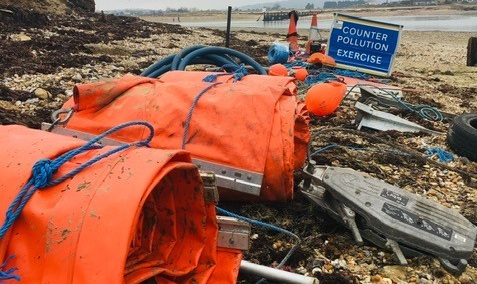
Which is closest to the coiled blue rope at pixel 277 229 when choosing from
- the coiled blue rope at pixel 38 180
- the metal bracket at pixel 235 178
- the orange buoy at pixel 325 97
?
the metal bracket at pixel 235 178

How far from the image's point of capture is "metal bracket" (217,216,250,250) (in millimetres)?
2488

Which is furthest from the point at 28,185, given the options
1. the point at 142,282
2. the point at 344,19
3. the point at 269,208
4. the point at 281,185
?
the point at 344,19

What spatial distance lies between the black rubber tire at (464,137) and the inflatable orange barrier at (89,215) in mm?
3900

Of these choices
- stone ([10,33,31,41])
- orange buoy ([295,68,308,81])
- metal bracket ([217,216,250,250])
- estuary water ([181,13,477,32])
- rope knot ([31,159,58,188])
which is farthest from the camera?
estuary water ([181,13,477,32])

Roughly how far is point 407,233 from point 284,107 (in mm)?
1235

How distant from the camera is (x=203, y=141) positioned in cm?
310

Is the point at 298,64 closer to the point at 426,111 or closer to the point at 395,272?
the point at 426,111

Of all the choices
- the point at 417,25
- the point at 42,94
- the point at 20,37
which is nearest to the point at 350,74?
the point at 42,94

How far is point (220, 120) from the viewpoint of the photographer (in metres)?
3.15

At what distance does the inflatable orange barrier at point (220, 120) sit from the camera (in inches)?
120

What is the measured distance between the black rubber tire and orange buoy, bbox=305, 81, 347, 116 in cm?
149

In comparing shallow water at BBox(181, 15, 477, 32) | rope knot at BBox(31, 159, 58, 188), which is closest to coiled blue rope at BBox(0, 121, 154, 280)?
rope knot at BBox(31, 159, 58, 188)

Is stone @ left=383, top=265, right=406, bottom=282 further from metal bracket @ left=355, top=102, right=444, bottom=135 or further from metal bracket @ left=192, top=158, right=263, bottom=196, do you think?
metal bracket @ left=355, top=102, right=444, bottom=135

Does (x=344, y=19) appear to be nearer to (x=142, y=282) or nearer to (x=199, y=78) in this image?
(x=199, y=78)
